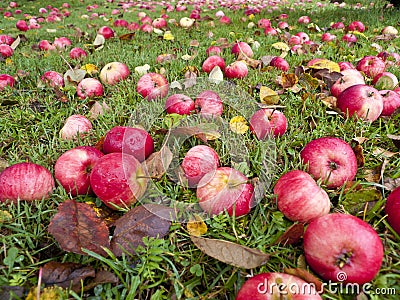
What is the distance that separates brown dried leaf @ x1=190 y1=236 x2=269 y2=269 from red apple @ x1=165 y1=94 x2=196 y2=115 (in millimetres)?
1275

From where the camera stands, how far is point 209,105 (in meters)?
2.52

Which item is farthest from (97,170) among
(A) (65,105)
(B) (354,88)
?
(B) (354,88)

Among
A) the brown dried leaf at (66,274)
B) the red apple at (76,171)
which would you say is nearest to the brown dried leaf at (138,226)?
the brown dried leaf at (66,274)

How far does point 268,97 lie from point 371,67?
58.0 inches

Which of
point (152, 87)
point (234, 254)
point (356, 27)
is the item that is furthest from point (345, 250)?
point (356, 27)

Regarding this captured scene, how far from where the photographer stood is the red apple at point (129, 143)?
1975 mm

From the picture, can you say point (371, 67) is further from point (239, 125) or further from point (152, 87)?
point (152, 87)

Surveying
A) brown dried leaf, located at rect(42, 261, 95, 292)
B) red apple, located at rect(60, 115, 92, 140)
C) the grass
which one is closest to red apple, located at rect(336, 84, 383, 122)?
the grass

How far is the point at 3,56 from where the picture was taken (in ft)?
14.3

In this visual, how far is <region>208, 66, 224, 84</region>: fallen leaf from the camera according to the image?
3119 millimetres

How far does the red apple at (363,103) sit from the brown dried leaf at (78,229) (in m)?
1.98

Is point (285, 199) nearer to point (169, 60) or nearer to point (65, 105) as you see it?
point (65, 105)

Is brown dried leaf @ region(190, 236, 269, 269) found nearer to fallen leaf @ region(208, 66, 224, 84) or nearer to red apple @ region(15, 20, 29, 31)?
fallen leaf @ region(208, 66, 224, 84)

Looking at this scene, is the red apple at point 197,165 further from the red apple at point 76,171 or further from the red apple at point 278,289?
the red apple at point 278,289
